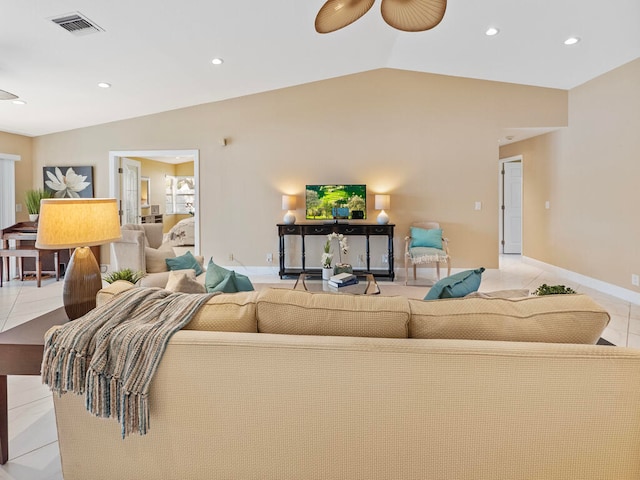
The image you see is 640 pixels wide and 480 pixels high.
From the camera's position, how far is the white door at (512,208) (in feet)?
26.3

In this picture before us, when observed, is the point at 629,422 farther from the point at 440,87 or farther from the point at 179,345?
the point at 440,87

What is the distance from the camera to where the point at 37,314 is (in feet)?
12.8

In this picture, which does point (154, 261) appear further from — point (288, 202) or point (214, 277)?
point (288, 202)

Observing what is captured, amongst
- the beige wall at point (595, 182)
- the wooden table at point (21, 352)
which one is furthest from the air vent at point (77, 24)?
the beige wall at point (595, 182)

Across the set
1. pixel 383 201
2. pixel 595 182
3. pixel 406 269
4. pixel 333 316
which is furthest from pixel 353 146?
pixel 333 316

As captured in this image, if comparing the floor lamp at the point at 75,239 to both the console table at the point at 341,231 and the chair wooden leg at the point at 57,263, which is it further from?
the chair wooden leg at the point at 57,263

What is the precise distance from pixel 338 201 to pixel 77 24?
376cm

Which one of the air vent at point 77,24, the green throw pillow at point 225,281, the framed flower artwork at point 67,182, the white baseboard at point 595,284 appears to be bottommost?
the white baseboard at point 595,284

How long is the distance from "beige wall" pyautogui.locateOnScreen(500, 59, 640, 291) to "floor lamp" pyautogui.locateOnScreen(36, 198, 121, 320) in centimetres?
529

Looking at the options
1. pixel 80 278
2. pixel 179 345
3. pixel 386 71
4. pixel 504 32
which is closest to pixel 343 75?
pixel 386 71

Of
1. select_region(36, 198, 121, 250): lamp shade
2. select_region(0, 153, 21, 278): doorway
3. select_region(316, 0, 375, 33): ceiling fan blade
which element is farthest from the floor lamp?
select_region(0, 153, 21, 278): doorway

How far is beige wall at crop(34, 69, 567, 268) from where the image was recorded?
5879 mm

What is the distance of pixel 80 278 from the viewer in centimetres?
173

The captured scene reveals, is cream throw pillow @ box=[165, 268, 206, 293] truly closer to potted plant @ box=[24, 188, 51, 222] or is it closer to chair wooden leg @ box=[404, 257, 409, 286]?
chair wooden leg @ box=[404, 257, 409, 286]
